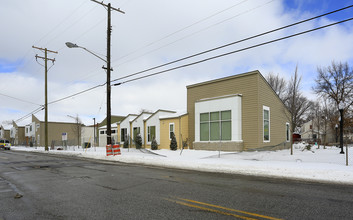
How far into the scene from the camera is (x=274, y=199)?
6.29 m

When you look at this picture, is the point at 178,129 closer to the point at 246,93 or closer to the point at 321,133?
the point at 246,93

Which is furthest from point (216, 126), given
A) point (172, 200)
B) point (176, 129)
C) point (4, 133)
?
point (4, 133)

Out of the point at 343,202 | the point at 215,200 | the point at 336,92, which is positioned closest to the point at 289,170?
the point at 343,202

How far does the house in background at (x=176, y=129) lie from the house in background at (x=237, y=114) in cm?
209

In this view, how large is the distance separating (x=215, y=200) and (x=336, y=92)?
147ft

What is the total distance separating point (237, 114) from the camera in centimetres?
2075

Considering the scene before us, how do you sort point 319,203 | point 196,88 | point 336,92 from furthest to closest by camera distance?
1. point 336,92
2. point 196,88
3. point 319,203

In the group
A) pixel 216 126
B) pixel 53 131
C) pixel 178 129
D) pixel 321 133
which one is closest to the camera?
pixel 216 126

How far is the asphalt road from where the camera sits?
509 cm

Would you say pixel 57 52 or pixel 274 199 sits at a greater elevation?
pixel 57 52

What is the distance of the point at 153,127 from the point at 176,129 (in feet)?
14.1

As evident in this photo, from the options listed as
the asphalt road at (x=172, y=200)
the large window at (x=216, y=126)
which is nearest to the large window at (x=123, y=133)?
the large window at (x=216, y=126)

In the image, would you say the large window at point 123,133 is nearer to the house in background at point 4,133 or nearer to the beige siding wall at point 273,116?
the beige siding wall at point 273,116

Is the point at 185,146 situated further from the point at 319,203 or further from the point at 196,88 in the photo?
the point at 319,203
